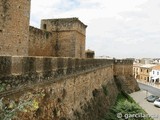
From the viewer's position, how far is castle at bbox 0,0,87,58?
40.0 feet

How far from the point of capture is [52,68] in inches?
306

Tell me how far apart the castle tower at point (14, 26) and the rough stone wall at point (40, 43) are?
4.28 m

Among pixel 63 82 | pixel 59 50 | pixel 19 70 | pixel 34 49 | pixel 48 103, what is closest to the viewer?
pixel 19 70

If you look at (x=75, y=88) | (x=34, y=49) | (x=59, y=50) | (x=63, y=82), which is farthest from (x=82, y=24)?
(x=63, y=82)

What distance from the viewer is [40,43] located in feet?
65.4

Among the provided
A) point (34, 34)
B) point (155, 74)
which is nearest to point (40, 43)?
point (34, 34)

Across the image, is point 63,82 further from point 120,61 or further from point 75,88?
point 120,61

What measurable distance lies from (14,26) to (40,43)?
23.8 feet

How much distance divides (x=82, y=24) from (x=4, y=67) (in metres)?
20.7

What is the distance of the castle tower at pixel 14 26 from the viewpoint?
11961 mm

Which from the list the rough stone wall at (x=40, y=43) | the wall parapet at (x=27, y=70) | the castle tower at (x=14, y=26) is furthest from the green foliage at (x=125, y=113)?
the wall parapet at (x=27, y=70)

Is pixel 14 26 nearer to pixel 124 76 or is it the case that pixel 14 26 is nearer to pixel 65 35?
pixel 65 35

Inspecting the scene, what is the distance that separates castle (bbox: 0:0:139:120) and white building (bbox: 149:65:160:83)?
139 feet

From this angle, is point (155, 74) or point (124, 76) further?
point (155, 74)
